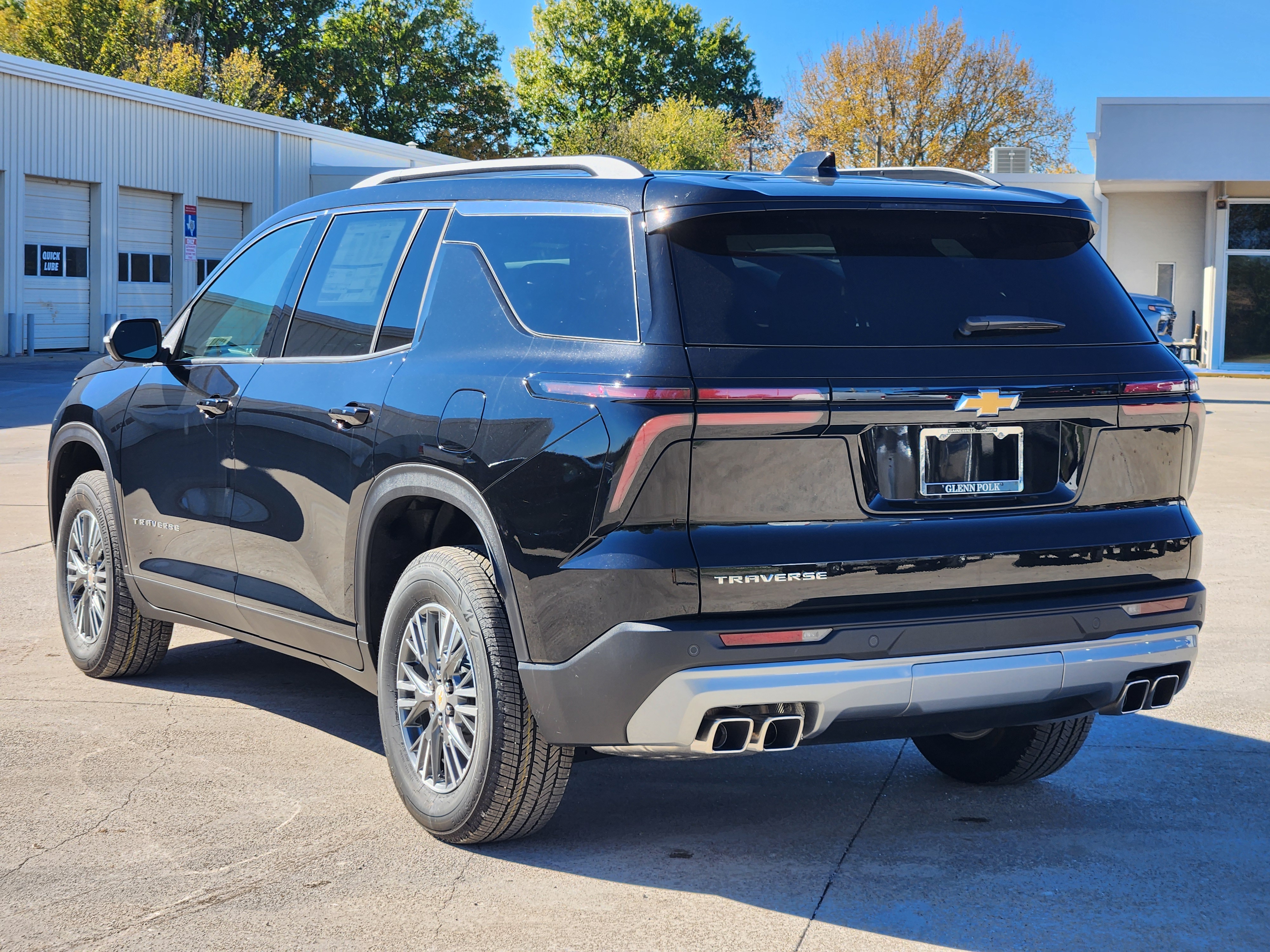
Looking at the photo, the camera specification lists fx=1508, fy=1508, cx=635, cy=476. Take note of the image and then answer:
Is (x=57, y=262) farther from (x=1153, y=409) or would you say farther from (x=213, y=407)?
(x=1153, y=409)

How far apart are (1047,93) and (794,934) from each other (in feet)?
177

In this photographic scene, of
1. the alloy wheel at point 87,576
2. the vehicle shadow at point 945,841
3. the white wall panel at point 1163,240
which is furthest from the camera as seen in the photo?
the white wall panel at point 1163,240

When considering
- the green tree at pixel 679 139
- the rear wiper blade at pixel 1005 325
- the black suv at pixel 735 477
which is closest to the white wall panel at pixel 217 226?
the green tree at pixel 679 139

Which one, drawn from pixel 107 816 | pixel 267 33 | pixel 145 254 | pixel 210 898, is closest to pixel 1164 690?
pixel 210 898

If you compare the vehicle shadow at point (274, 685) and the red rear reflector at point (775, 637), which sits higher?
the red rear reflector at point (775, 637)

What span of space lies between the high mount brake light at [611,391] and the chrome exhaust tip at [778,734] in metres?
0.80

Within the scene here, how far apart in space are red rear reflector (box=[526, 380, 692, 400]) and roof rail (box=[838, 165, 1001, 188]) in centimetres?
130

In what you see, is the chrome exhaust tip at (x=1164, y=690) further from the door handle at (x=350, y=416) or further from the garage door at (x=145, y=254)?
the garage door at (x=145, y=254)

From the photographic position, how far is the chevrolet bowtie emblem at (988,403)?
3.77m

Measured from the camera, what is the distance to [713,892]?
3922mm

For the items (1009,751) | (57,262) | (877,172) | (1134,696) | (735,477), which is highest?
(57,262)

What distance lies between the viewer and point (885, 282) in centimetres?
389

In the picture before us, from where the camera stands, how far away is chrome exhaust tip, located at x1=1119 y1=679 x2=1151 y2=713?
397 cm

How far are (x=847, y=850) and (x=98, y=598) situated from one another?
11.3ft
